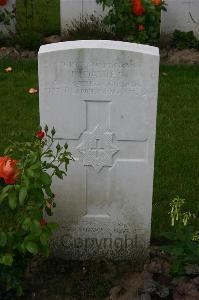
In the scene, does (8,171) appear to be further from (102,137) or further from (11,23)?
(11,23)

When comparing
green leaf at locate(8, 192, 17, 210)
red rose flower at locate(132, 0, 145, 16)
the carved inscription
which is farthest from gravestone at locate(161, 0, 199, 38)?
green leaf at locate(8, 192, 17, 210)

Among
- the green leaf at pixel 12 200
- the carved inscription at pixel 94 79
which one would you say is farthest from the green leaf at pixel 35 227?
the carved inscription at pixel 94 79

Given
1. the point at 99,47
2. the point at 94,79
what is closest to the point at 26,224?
the point at 94,79

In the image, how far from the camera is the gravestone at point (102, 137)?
10.2ft

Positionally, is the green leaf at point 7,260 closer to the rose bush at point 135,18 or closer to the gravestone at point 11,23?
the rose bush at point 135,18

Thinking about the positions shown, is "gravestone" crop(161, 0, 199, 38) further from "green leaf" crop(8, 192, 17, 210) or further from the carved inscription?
"green leaf" crop(8, 192, 17, 210)

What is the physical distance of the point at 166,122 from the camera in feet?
18.5

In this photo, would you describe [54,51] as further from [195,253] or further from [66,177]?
[195,253]

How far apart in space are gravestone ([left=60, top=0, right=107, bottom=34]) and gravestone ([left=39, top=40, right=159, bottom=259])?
4.98 meters

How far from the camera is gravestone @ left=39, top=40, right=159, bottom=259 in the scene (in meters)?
3.11

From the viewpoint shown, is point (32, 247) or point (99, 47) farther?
point (99, 47)

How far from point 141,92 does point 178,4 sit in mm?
4928

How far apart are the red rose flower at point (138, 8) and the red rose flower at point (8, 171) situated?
490 centimetres

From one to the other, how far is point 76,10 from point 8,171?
5.61 meters
